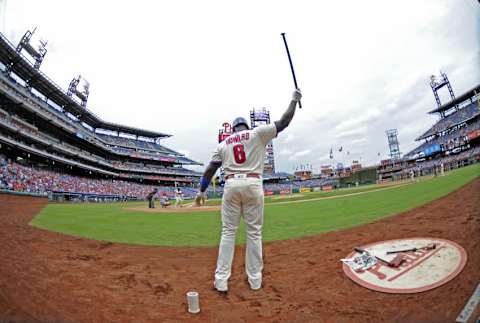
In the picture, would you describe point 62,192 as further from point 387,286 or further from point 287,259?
point 387,286

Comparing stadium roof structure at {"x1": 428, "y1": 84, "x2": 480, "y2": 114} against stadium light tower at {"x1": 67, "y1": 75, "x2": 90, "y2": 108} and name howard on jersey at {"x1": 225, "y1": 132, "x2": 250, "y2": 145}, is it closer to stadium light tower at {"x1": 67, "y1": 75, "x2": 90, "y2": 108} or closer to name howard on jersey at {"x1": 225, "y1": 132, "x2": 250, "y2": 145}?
name howard on jersey at {"x1": 225, "y1": 132, "x2": 250, "y2": 145}

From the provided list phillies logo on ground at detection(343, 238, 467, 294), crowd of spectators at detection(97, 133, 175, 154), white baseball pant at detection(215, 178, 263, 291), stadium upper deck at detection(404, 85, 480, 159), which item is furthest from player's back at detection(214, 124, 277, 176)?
crowd of spectators at detection(97, 133, 175, 154)

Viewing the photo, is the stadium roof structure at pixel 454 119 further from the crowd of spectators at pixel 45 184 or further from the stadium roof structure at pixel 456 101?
the crowd of spectators at pixel 45 184

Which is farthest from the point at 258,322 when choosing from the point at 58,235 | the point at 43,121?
the point at 43,121

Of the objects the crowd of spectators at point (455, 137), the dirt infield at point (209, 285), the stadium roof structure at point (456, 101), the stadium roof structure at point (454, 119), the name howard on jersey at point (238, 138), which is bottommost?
the dirt infield at point (209, 285)

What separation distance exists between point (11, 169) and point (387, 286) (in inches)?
1181

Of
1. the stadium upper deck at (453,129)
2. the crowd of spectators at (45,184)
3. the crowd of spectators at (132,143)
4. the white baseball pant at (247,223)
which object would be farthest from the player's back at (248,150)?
the crowd of spectators at (132,143)

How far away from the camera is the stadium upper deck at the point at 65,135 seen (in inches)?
1108

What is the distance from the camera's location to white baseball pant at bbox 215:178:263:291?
3.09 m

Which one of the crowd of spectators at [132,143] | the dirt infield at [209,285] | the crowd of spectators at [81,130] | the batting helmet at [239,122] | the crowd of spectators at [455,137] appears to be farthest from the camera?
the crowd of spectators at [132,143]

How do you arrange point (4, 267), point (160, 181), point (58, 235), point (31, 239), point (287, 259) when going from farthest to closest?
1. point (160, 181)
2. point (58, 235)
3. point (31, 239)
4. point (287, 259)
5. point (4, 267)

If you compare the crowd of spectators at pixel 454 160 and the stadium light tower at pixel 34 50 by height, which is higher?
the stadium light tower at pixel 34 50

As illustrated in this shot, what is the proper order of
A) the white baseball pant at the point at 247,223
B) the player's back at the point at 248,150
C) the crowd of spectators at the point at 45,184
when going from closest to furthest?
the white baseball pant at the point at 247,223
the player's back at the point at 248,150
the crowd of spectators at the point at 45,184

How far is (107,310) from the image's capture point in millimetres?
2428
